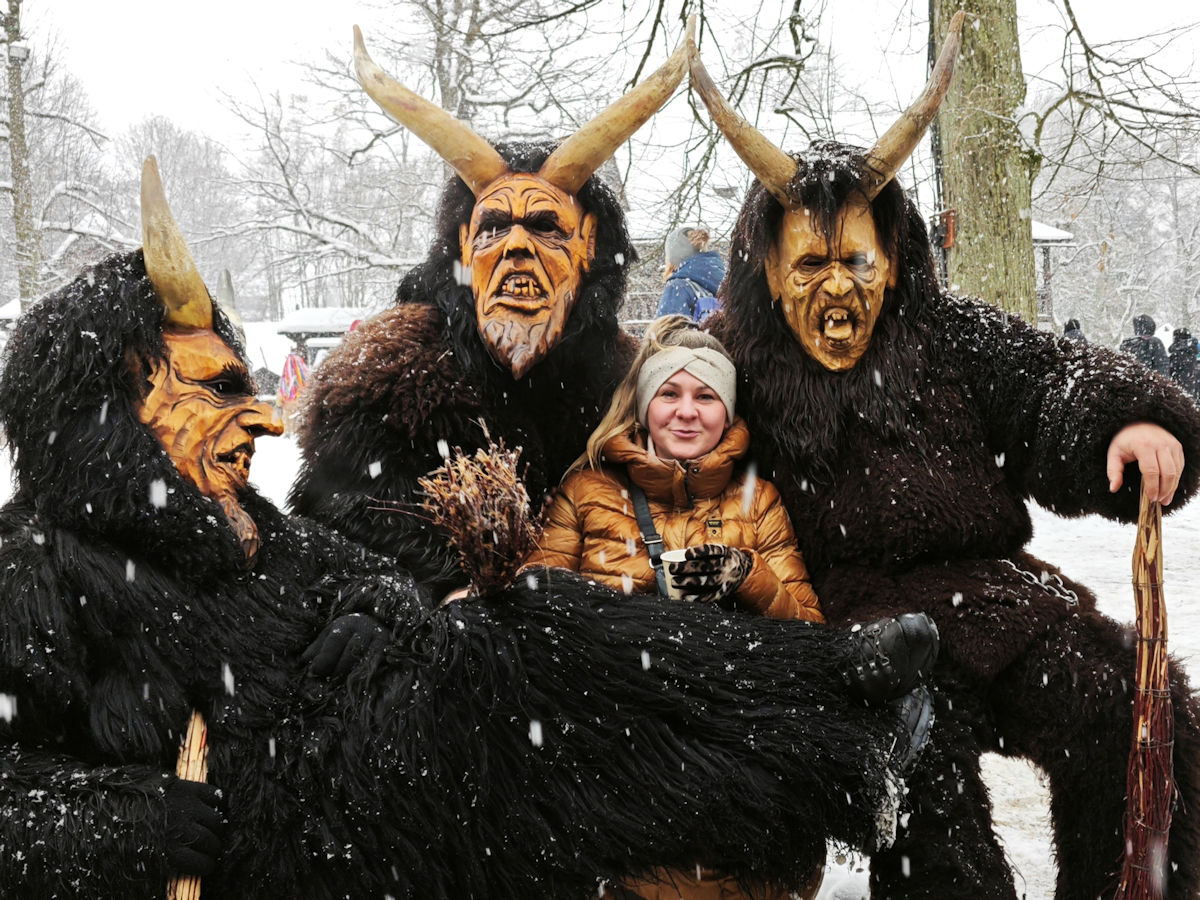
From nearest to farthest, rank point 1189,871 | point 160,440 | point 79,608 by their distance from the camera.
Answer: point 79,608 → point 160,440 → point 1189,871

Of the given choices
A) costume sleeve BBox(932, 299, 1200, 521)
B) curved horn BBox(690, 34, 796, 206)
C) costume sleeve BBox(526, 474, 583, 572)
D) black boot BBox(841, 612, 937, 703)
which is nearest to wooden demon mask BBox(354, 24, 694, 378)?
curved horn BBox(690, 34, 796, 206)

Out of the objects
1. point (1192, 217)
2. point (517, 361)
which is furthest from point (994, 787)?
point (1192, 217)

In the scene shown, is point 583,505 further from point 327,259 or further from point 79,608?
point 327,259

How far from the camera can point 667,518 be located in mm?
2809

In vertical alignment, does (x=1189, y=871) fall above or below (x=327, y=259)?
below

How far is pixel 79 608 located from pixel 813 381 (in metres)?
1.84

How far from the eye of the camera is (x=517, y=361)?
2.77 metres

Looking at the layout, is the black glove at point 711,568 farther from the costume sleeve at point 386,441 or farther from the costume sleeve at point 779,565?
the costume sleeve at point 386,441

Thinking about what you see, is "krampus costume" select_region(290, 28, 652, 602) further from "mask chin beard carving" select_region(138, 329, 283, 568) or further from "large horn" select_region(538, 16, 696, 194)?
"mask chin beard carving" select_region(138, 329, 283, 568)

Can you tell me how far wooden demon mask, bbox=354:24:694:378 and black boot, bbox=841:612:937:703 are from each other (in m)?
1.19

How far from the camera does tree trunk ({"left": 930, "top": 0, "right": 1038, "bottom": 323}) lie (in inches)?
237

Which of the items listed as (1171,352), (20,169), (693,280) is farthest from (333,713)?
(1171,352)

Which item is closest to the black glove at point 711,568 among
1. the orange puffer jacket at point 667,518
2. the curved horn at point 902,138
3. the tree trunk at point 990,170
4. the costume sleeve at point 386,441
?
the orange puffer jacket at point 667,518

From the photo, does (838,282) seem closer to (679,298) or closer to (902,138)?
(902,138)
